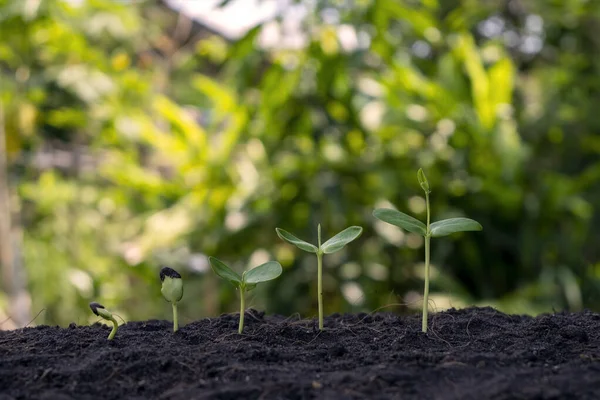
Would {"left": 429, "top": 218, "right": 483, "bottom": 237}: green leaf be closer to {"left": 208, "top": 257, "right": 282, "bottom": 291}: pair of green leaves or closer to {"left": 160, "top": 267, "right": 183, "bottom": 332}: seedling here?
{"left": 208, "top": 257, "right": 282, "bottom": 291}: pair of green leaves

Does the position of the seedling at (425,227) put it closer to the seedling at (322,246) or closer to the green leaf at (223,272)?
the seedling at (322,246)

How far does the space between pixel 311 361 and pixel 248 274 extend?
0.61 feet

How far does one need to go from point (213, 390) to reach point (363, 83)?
272cm

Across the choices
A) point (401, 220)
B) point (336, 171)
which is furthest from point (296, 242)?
point (336, 171)

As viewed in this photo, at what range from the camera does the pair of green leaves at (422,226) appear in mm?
833

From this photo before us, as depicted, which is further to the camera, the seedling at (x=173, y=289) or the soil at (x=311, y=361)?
the seedling at (x=173, y=289)

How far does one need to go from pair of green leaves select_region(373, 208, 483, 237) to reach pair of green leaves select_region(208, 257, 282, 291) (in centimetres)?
16

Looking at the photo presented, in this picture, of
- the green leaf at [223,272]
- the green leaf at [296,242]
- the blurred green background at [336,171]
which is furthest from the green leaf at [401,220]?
the blurred green background at [336,171]

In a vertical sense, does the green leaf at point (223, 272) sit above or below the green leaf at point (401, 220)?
below

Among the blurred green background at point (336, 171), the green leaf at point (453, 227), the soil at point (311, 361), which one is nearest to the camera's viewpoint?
the soil at point (311, 361)

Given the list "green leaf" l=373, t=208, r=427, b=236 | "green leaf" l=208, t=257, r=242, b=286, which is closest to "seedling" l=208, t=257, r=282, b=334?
"green leaf" l=208, t=257, r=242, b=286

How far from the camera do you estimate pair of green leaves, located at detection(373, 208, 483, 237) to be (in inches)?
32.8

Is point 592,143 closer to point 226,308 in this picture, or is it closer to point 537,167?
point 537,167

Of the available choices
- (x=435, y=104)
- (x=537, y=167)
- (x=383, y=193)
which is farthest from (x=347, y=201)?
(x=537, y=167)
